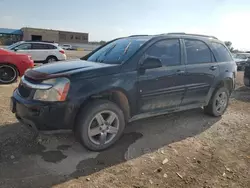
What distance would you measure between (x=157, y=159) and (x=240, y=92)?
7.07m

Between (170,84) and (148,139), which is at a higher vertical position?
(170,84)

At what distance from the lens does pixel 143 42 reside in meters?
4.75

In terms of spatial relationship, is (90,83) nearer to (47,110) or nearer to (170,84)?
(47,110)

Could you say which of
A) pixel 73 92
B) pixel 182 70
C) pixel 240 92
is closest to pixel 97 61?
pixel 73 92

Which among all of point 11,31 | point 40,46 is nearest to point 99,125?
point 40,46

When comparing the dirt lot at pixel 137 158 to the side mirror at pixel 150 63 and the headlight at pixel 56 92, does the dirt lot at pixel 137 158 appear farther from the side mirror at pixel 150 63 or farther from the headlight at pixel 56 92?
the side mirror at pixel 150 63

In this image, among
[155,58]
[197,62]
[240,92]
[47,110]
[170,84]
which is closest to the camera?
[47,110]

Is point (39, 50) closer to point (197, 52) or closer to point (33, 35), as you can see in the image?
point (197, 52)

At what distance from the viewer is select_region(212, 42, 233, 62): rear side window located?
19.6 ft

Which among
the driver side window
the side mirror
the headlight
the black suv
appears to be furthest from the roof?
the headlight

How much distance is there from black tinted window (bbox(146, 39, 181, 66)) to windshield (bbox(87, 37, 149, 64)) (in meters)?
0.23

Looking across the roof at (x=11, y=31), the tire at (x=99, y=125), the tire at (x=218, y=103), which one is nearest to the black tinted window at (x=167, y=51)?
the tire at (x=99, y=125)

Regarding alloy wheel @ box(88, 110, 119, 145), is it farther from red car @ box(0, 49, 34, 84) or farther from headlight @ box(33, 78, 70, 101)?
red car @ box(0, 49, 34, 84)

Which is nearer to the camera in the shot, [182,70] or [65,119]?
[65,119]
